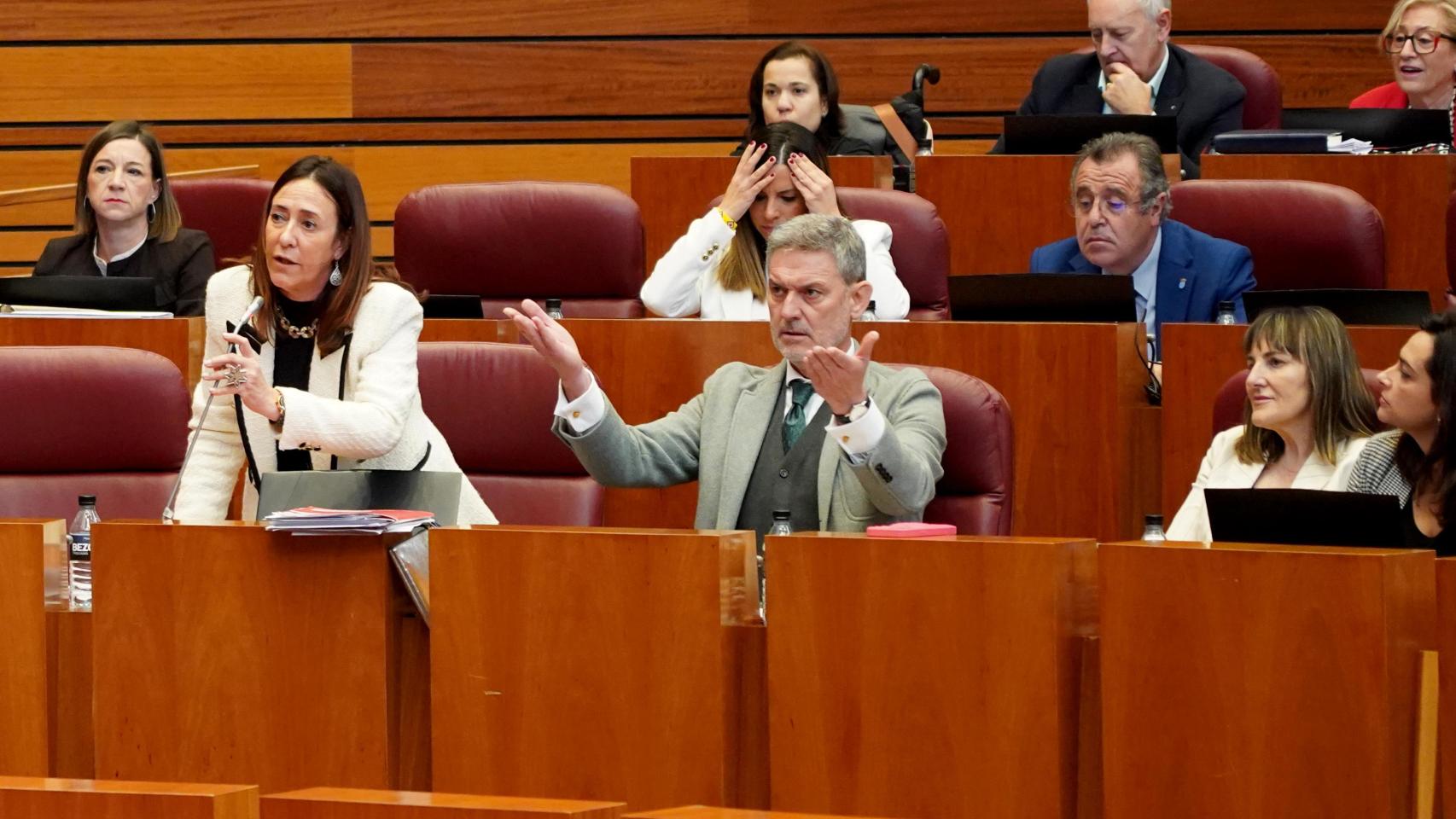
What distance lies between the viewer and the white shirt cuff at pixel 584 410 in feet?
7.73

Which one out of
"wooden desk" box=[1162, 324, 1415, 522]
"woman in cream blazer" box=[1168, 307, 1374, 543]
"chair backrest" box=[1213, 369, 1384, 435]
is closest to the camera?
"woman in cream blazer" box=[1168, 307, 1374, 543]

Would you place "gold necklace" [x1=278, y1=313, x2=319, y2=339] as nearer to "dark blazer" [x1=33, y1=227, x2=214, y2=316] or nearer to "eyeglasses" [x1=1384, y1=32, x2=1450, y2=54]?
"dark blazer" [x1=33, y1=227, x2=214, y2=316]

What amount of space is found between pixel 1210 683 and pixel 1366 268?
5.80ft

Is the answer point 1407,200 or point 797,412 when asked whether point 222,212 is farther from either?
point 1407,200

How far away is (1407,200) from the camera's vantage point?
3.51m

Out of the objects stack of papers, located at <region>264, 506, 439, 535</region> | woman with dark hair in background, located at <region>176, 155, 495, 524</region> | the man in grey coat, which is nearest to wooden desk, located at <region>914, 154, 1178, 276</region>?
the man in grey coat

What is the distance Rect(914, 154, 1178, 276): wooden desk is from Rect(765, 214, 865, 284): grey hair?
1178mm

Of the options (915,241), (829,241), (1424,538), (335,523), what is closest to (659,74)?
(915,241)

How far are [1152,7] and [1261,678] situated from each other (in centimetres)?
267

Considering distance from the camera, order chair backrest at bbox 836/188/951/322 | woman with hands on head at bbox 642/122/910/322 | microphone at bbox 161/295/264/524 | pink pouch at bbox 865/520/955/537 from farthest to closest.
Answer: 1. chair backrest at bbox 836/188/951/322
2. woman with hands on head at bbox 642/122/910/322
3. microphone at bbox 161/295/264/524
4. pink pouch at bbox 865/520/955/537

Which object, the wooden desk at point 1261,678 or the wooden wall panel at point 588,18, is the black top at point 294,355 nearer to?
the wooden desk at point 1261,678

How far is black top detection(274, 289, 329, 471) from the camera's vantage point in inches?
96.8

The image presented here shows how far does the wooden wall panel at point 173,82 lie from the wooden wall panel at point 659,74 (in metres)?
0.13

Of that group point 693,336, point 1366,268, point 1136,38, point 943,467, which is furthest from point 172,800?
point 1136,38
